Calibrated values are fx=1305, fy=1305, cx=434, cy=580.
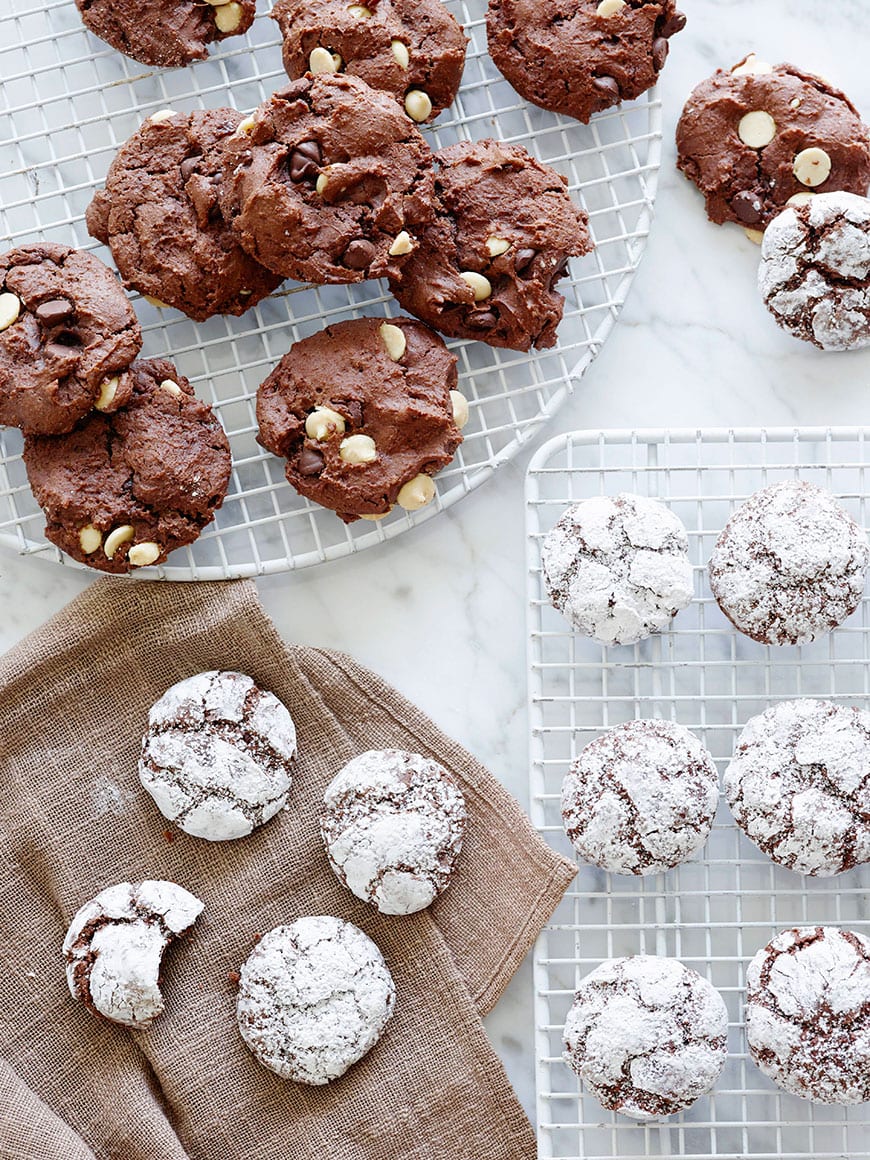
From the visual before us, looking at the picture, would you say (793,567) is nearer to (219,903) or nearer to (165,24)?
(219,903)

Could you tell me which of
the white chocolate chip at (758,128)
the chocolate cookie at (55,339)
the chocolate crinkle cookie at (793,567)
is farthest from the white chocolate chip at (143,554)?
the white chocolate chip at (758,128)

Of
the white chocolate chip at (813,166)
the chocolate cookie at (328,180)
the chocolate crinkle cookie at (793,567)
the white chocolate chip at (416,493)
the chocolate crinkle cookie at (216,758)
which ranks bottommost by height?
the chocolate crinkle cookie at (216,758)

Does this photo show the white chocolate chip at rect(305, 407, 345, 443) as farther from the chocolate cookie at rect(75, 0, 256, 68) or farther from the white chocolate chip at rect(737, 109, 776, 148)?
the white chocolate chip at rect(737, 109, 776, 148)

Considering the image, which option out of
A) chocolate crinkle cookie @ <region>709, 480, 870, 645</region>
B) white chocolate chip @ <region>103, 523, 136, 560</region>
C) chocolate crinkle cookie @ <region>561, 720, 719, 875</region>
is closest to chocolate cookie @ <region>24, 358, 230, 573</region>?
white chocolate chip @ <region>103, 523, 136, 560</region>

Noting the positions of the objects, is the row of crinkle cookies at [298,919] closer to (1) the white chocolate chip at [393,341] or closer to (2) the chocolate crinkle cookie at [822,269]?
(1) the white chocolate chip at [393,341]

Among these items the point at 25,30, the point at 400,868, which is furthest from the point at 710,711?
the point at 25,30

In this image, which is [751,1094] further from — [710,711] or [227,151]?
[227,151]

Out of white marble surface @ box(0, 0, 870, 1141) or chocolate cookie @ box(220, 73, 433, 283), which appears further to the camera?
white marble surface @ box(0, 0, 870, 1141)

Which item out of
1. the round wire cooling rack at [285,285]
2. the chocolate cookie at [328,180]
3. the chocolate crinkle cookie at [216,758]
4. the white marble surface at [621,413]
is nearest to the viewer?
the chocolate cookie at [328,180]
